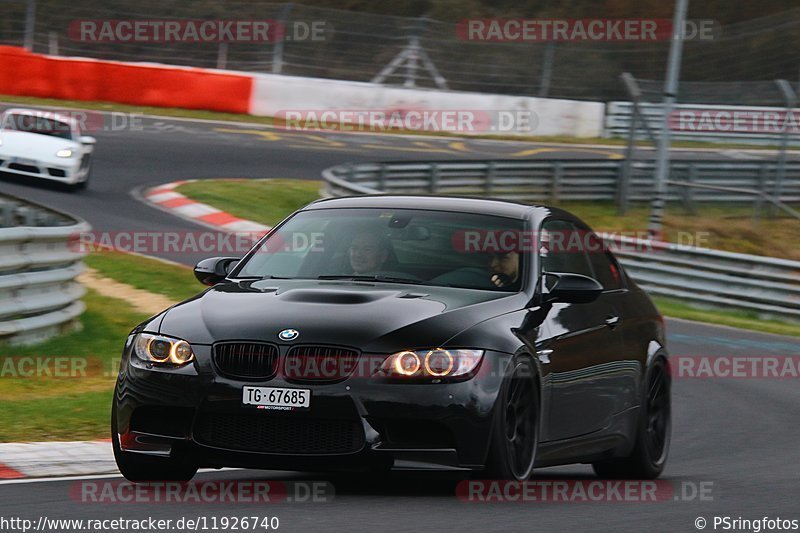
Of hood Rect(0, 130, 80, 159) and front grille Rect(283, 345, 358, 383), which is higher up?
front grille Rect(283, 345, 358, 383)

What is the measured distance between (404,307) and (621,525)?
129 cm

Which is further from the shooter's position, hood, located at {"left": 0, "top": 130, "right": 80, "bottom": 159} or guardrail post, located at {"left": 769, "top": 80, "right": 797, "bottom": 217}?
guardrail post, located at {"left": 769, "top": 80, "right": 797, "bottom": 217}

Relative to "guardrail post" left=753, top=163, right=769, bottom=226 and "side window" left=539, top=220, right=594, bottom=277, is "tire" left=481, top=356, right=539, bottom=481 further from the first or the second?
"guardrail post" left=753, top=163, right=769, bottom=226

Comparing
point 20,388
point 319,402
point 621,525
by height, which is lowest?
point 20,388

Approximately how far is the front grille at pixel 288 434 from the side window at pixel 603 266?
2.39 m

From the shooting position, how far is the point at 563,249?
26.4 feet

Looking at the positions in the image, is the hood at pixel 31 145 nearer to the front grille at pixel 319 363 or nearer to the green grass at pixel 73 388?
the green grass at pixel 73 388

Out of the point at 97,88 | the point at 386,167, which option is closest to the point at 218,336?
the point at 386,167

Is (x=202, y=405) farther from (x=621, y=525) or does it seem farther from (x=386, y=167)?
(x=386, y=167)

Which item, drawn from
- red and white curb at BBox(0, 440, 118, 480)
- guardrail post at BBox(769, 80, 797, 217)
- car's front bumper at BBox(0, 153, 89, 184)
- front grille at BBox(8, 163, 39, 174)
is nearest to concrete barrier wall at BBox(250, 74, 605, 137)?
guardrail post at BBox(769, 80, 797, 217)

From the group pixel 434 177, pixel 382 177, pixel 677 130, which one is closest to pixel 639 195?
pixel 434 177

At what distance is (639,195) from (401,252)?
20585 millimetres

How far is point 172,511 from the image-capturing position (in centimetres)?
611

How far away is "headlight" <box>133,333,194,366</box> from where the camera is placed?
6.58 meters
